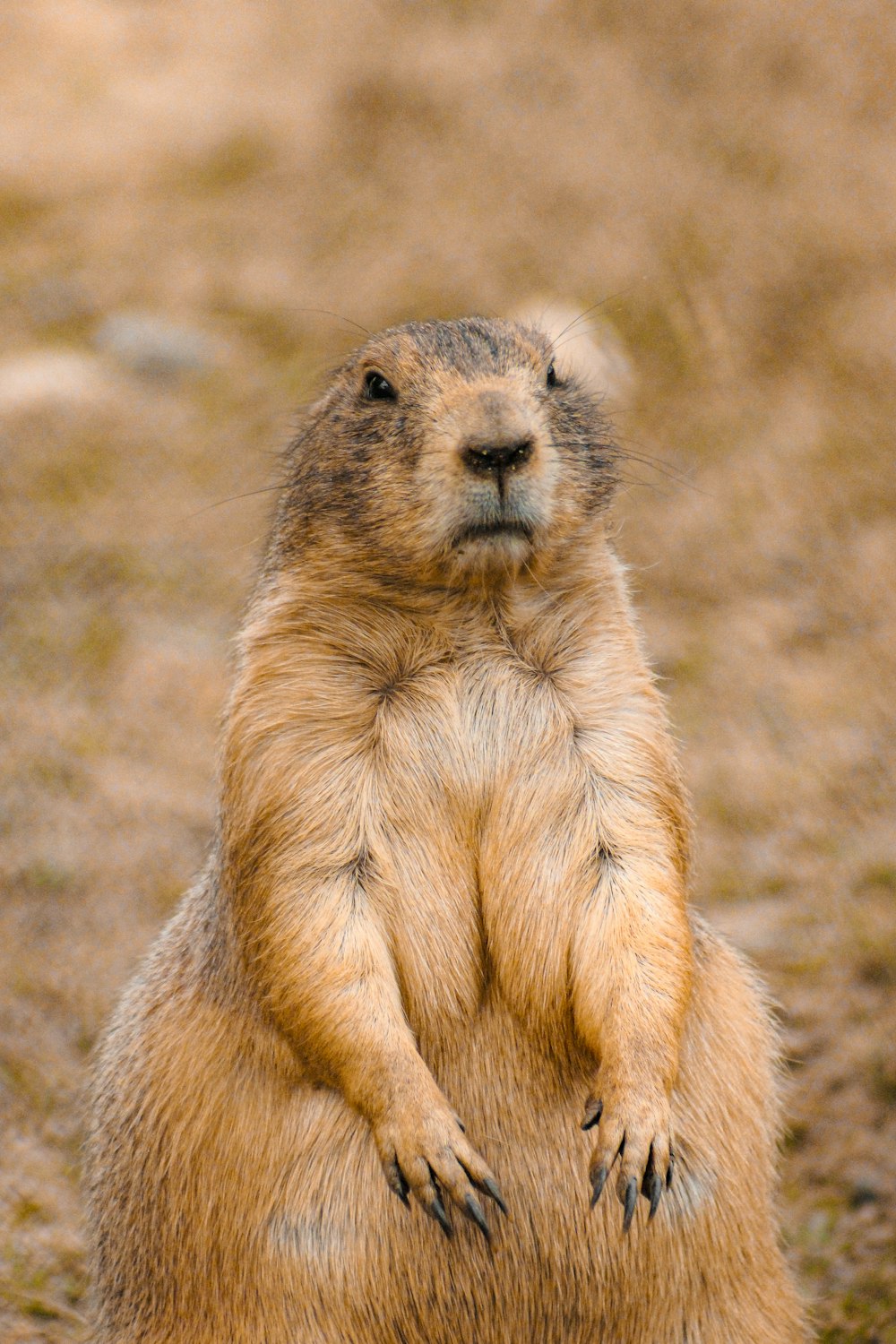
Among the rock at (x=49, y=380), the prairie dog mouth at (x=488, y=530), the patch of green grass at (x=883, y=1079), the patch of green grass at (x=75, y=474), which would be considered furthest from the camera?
the rock at (x=49, y=380)

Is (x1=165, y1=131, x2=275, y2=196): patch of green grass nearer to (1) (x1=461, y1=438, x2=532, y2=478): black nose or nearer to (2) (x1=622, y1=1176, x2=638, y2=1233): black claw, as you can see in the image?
(1) (x1=461, y1=438, x2=532, y2=478): black nose

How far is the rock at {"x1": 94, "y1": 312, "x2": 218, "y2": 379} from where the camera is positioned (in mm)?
9422

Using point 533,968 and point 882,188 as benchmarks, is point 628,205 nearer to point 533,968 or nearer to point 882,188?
point 882,188

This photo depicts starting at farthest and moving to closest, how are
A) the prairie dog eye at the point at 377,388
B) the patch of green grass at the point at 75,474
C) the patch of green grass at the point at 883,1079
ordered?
the patch of green grass at the point at 75,474 → the patch of green grass at the point at 883,1079 → the prairie dog eye at the point at 377,388

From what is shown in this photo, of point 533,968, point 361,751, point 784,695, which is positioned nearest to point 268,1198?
point 533,968

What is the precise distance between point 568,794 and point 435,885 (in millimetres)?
375

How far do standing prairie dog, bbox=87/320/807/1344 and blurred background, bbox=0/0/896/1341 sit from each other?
3.85 ft

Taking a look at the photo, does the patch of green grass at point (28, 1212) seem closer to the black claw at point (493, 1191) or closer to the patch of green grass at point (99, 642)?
the black claw at point (493, 1191)

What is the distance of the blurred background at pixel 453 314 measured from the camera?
558 cm

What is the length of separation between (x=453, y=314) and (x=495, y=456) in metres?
6.19

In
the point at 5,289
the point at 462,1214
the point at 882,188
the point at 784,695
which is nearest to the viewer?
the point at 462,1214

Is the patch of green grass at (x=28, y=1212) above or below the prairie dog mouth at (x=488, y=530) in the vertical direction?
below

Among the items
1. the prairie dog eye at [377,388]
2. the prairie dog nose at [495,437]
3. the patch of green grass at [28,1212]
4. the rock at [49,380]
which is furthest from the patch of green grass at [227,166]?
the prairie dog nose at [495,437]

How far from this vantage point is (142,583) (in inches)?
310
